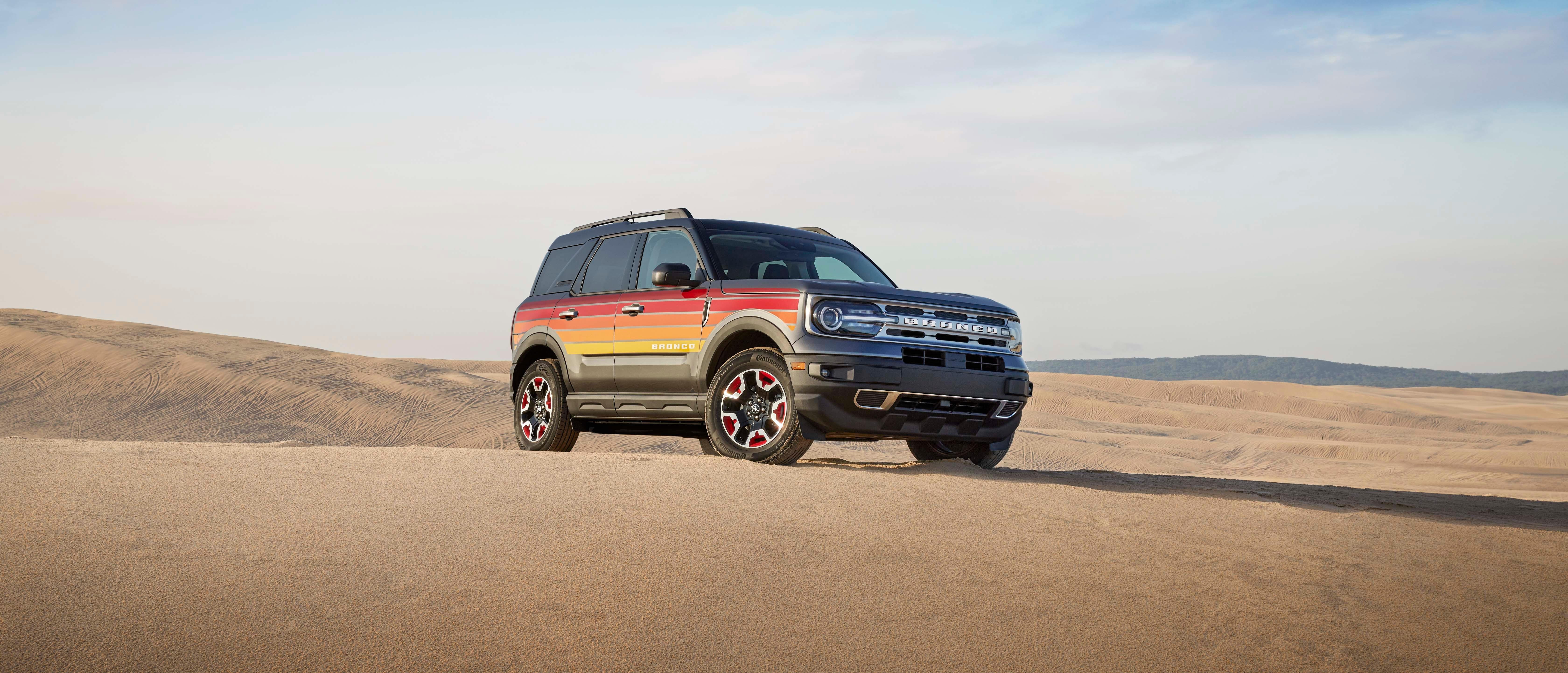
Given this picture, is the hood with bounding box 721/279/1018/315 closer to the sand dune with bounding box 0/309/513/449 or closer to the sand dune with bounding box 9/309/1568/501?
the sand dune with bounding box 9/309/1568/501

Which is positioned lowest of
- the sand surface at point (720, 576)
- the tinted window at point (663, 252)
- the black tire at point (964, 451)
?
the sand surface at point (720, 576)

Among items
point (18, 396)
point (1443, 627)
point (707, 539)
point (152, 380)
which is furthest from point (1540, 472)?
point (18, 396)

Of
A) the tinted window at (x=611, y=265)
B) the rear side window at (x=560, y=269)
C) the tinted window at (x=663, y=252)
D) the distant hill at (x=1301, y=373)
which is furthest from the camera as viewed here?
the distant hill at (x=1301, y=373)

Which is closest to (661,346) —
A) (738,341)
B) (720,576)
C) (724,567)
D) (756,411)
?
(738,341)

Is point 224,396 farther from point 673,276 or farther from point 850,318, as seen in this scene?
point 850,318

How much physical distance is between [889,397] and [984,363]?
101 centimetres

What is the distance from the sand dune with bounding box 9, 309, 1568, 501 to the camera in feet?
60.1

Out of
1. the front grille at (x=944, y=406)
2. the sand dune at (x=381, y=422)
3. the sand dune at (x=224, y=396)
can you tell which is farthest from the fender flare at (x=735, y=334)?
the sand dune at (x=224, y=396)

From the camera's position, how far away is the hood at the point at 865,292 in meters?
7.77

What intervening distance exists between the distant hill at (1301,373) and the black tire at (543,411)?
133 meters

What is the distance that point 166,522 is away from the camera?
507 centimetres

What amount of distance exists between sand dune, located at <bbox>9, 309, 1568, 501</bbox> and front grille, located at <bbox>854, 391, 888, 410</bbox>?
6.89 metres

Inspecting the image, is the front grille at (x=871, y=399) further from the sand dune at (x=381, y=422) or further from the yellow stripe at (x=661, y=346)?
the sand dune at (x=381, y=422)

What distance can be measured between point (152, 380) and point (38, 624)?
19.1 metres
